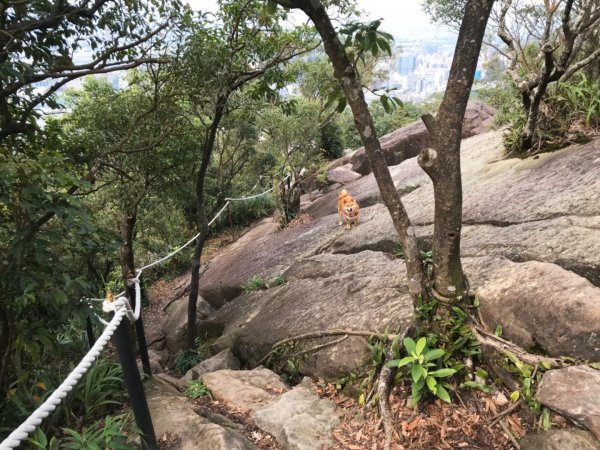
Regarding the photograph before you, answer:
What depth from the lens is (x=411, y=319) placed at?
369 cm

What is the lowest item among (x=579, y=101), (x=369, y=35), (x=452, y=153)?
(x=579, y=101)

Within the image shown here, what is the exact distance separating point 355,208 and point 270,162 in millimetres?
9345

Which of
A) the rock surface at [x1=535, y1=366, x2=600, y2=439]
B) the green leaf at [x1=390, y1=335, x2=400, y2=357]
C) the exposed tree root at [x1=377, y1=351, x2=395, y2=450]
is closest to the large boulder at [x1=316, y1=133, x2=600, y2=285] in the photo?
the rock surface at [x1=535, y1=366, x2=600, y2=439]

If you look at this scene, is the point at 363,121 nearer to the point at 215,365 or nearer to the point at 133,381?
the point at 133,381

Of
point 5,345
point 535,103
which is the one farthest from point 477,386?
point 535,103

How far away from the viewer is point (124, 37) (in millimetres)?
5566

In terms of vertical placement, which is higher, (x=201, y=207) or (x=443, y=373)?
(x=201, y=207)

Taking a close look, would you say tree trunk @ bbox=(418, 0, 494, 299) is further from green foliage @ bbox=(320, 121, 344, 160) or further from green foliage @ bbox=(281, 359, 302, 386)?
green foliage @ bbox=(320, 121, 344, 160)

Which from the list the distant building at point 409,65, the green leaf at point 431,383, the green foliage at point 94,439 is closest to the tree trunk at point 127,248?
the green foliage at point 94,439

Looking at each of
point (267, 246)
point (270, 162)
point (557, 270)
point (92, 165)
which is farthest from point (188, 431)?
point (270, 162)

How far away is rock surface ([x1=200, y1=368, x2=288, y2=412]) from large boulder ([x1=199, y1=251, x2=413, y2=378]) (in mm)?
384

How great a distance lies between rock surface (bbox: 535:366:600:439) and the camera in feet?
8.12

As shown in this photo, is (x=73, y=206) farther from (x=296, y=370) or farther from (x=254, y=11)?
(x=254, y=11)

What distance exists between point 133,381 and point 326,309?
9.55 ft
